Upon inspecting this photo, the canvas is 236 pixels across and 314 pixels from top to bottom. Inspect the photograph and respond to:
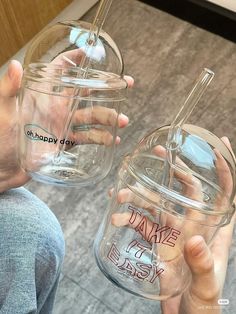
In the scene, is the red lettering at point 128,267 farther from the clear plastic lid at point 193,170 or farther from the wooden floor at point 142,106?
the wooden floor at point 142,106


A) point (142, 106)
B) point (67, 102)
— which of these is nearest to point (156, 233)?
point (67, 102)

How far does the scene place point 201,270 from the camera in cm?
64

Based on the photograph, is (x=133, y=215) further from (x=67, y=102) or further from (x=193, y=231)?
(x=67, y=102)

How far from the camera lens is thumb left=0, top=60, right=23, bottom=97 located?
0.72m

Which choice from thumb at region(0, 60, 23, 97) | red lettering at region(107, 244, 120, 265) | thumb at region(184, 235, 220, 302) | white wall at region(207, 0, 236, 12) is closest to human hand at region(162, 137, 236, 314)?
thumb at region(184, 235, 220, 302)

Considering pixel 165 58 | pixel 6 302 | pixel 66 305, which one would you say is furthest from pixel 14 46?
pixel 6 302

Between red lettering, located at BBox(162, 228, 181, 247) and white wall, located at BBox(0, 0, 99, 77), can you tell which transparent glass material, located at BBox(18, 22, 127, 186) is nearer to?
red lettering, located at BBox(162, 228, 181, 247)

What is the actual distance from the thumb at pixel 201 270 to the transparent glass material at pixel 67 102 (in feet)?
0.69

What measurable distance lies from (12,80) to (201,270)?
380mm

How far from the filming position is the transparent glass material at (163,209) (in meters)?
0.63

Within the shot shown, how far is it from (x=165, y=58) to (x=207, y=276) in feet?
3.01

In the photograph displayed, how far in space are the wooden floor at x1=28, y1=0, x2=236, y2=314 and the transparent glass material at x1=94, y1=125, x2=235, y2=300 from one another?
1.50 ft

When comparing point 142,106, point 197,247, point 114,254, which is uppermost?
point 197,247

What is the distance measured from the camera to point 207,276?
0.65 metres
